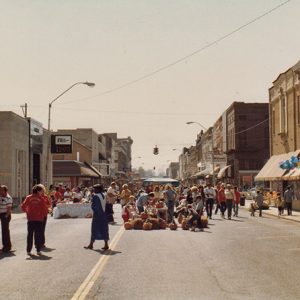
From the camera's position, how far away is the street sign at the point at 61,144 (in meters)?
58.2

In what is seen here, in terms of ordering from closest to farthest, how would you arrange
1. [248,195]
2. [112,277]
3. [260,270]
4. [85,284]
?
[85,284], [112,277], [260,270], [248,195]

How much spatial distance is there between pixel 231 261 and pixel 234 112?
7014 centimetres

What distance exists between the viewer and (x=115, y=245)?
17.0 metres

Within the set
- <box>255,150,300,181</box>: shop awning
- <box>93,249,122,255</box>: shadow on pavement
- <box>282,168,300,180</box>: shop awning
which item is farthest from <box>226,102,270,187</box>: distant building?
<box>93,249,122,255</box>: shadow on pavement

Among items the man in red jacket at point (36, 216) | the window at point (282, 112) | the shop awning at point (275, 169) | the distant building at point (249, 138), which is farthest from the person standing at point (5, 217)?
the distant building at point (249, 138)

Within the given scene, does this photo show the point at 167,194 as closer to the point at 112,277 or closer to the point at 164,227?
the point at 164,227

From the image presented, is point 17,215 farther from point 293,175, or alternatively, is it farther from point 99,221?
point 99,221

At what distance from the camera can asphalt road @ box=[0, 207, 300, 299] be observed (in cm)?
952

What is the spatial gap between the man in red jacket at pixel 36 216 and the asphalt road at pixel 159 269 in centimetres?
49

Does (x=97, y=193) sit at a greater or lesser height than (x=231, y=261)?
greater

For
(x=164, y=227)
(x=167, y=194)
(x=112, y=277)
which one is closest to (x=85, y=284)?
(x=112, y=277)

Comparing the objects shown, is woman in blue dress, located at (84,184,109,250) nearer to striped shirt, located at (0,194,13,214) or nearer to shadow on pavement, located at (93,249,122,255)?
shadow on pavement, located at (93,249,122,255)

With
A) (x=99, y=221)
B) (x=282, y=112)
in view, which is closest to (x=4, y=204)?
(x=99, y=221)

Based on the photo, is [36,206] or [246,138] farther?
[246,138]
